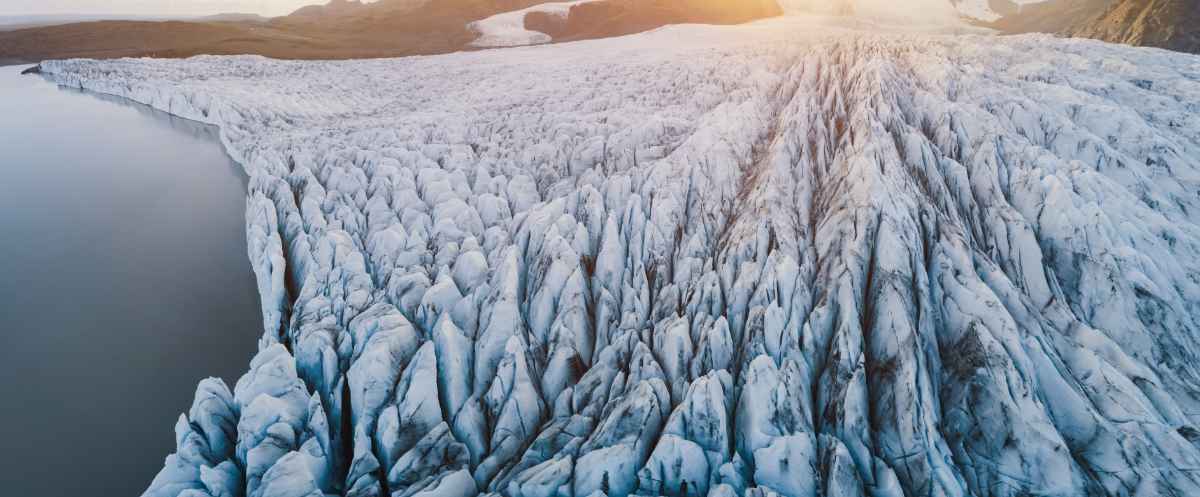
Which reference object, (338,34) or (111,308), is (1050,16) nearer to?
(338,34)

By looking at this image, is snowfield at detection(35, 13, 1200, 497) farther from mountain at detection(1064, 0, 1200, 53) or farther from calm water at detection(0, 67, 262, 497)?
mountain at detection(1064, 0, 1200, 53)

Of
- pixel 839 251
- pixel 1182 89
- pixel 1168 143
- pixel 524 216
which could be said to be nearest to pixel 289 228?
pixel 524 216

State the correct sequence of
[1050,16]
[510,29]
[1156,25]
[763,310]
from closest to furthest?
[763,310] → [1156,25] → [510,29] → [1050,16]

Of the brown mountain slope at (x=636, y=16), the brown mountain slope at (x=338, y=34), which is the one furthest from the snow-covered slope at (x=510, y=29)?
the brown mountain slope at (x=338, y=34)

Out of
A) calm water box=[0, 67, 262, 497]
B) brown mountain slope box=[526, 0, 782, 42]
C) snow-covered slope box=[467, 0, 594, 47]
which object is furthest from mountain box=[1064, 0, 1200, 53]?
calm water box=[0, 67, 262, 497]

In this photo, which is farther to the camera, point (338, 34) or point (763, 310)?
point (338, 34)

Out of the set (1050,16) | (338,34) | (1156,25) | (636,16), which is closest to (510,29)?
(636,16)

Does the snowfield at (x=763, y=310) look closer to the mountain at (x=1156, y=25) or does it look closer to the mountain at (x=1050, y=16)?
the mountain at (x=1156, y=25)
